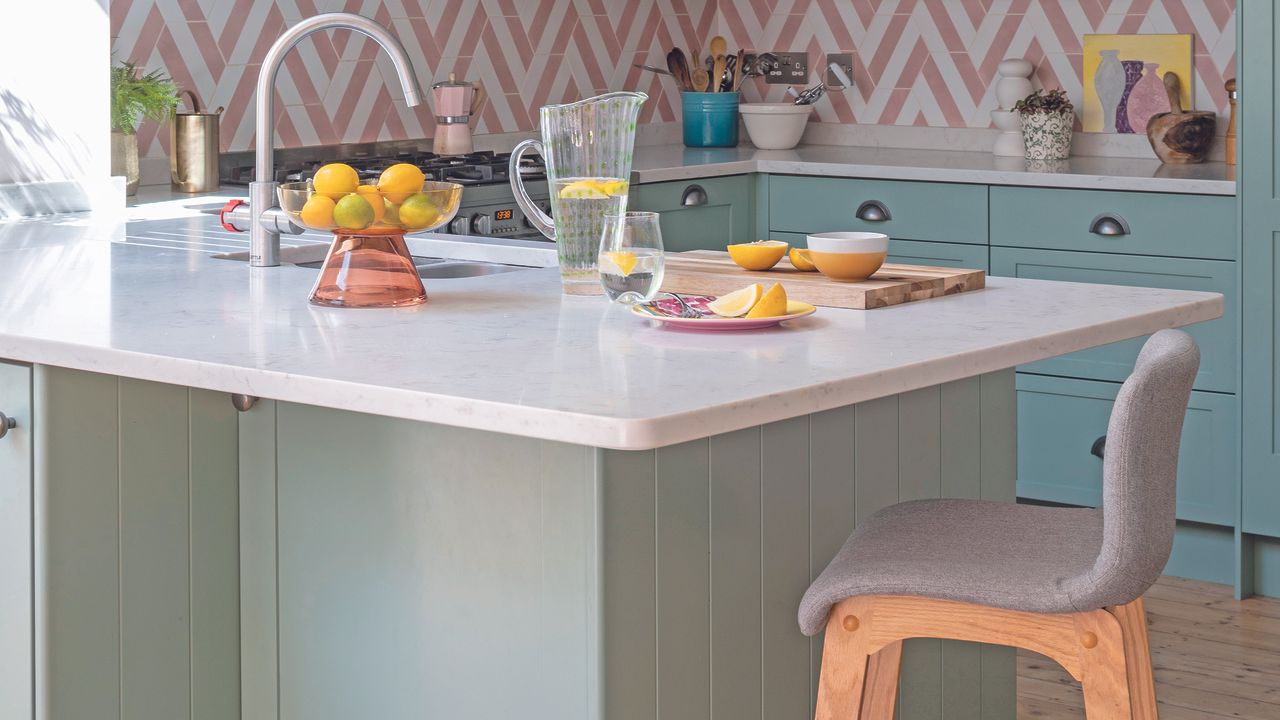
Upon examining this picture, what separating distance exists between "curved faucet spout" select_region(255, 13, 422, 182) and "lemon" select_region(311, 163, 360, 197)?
15cm

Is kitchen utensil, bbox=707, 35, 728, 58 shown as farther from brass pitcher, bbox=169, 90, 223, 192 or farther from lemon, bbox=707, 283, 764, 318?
lemon, bbox=707, 283, 764, 318

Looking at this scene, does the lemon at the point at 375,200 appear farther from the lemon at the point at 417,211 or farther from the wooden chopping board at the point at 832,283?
the wooden chopping board at the point at 832,283

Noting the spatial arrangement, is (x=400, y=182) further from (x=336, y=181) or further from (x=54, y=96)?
(x=54, y=96)

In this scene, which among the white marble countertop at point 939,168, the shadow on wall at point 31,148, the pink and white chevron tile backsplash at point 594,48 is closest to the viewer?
the shadow on wall at point 31,148

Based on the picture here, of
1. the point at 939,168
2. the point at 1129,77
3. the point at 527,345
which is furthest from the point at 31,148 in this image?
the point at 1129,77

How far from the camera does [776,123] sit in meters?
4.92

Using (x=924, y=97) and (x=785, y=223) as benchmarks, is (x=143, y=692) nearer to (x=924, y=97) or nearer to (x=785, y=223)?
(x=785, y=223)

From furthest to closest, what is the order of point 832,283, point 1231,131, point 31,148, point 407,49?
point 407,49, point 1231,131, point 31,148, point 832,283

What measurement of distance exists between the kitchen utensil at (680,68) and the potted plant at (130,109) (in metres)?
1.90

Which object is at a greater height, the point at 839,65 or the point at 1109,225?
the point at 839,65

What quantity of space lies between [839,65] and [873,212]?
Answer: 92 centimetres

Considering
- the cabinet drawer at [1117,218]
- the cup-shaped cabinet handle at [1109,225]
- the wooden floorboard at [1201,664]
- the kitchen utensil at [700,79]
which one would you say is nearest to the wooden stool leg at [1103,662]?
the wooden floorboard at [1201,664]

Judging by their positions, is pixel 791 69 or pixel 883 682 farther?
pixel 791 69

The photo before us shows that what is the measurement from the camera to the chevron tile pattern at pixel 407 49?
3.94 meters
